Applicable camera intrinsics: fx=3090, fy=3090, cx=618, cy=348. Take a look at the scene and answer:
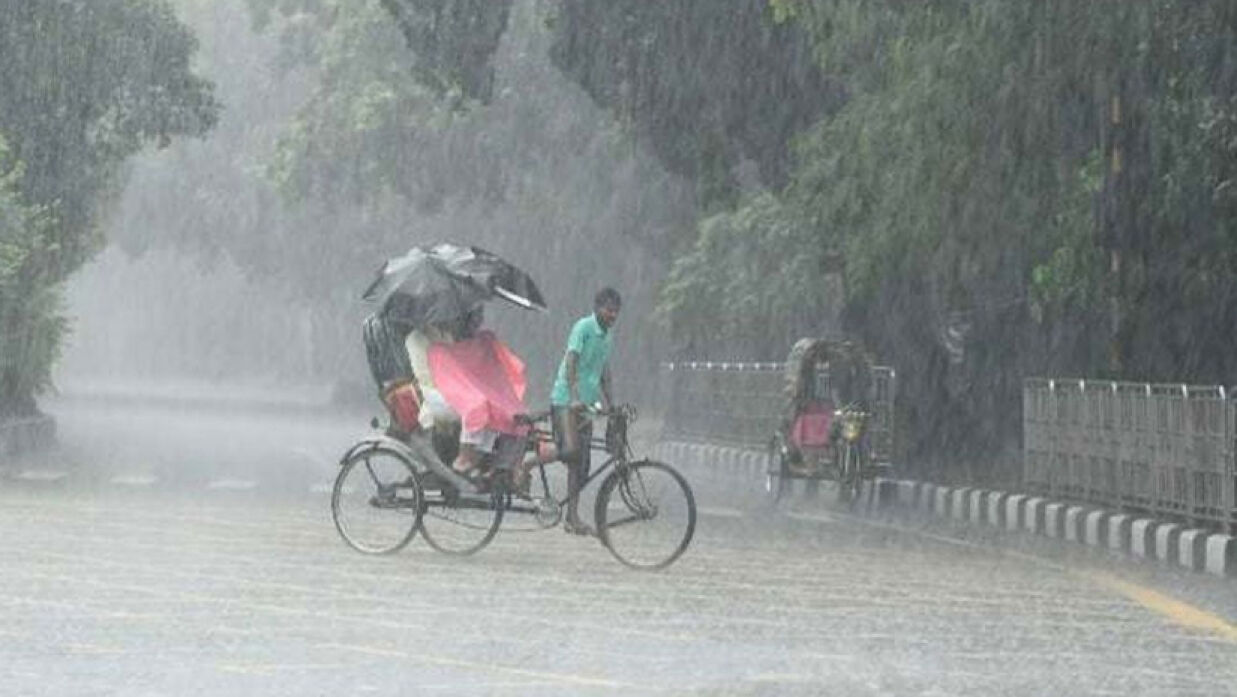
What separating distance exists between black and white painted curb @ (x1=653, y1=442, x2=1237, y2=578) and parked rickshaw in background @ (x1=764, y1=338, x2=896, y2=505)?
57 cm

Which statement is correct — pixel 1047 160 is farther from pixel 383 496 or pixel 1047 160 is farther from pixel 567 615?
pixel 567 615

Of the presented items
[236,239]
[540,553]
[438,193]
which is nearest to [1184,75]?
[540,553]

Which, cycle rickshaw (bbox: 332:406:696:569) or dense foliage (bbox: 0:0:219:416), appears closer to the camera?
cycle rickshaw (bbox: 332:406:696:569)

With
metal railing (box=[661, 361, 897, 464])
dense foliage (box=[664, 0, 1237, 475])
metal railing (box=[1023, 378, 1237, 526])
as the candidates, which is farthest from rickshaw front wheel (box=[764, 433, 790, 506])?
Result: metal railing (box=[1023, 378, 1237, 526])

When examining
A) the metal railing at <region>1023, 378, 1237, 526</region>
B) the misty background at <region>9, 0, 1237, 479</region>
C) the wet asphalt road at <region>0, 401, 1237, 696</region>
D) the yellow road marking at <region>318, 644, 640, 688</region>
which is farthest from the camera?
the misty background at <region>9, 0, 1237, 479</region>

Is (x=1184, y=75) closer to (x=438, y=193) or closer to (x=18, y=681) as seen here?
(x=18, y=681)

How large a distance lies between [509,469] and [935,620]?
14.8 ft

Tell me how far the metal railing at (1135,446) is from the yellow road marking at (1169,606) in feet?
6.56

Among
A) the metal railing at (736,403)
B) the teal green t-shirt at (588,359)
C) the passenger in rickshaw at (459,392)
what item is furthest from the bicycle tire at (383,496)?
the metal railing at (736,403)

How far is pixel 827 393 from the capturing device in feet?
103

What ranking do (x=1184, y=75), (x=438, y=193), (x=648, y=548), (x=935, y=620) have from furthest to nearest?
(x=438, y=193) → (x=1184, y=75) → (x=648, y=548) → (x=935, y=620)

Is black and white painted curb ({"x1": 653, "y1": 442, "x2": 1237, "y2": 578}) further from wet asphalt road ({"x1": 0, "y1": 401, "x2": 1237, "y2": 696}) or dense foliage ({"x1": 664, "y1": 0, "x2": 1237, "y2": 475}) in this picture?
dense foliage ({"x1": 664, "y1": 0, "x2": 1237, "y2": 475})

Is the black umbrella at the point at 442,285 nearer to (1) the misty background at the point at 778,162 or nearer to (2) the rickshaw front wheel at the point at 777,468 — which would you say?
(1) the misty background at the point at 778,162

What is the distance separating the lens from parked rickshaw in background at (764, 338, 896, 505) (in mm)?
28953
